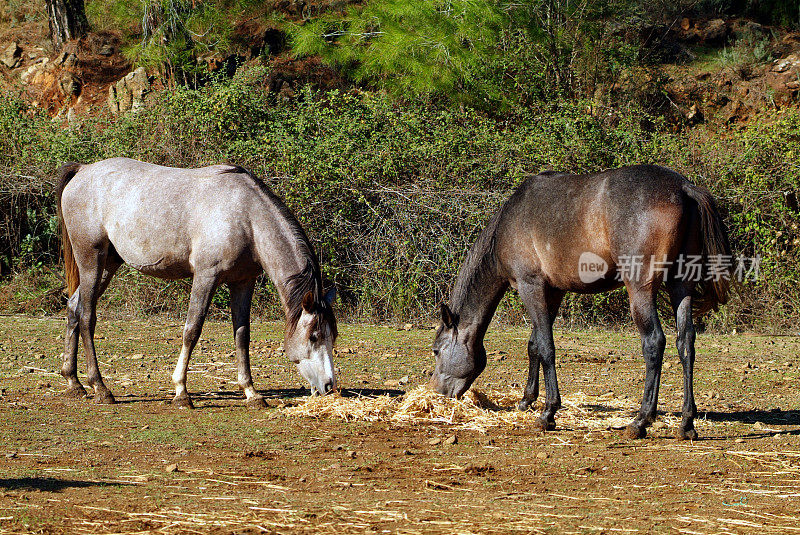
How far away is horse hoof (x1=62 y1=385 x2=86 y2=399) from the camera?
780 cm

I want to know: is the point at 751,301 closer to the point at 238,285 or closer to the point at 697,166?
the point at 697,166

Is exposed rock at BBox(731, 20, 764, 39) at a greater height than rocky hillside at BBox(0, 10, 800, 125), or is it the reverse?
exposed rock at BBox(731, 20, 764, 39)

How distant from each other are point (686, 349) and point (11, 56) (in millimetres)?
21418

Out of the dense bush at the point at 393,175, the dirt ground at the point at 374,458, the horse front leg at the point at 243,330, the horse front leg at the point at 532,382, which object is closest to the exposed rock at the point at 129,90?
the dense bush at the point at 393,175

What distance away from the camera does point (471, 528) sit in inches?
150

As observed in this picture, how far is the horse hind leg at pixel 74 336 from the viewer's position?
7859 mm

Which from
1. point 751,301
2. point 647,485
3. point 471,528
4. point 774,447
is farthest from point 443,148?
point 471,528

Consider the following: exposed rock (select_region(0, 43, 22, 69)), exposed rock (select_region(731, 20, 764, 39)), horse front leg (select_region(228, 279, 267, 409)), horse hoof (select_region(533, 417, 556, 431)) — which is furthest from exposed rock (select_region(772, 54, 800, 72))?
exposed rock (select_region(0, 43, 22, 69))

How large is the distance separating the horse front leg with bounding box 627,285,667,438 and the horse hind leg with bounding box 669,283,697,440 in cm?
17

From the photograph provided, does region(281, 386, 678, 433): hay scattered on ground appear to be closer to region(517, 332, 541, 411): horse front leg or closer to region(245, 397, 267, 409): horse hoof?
region(517, 332, 541, 411): horse front leg

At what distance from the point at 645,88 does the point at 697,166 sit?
836cm

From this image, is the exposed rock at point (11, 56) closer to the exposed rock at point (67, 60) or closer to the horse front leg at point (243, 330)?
the exposed rock at point (67, 60)

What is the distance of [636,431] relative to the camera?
6344 mm

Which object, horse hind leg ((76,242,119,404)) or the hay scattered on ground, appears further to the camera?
horse hind leg ((76,242,119,404))
